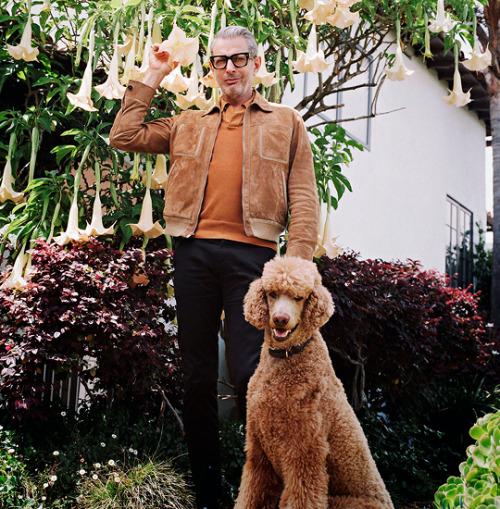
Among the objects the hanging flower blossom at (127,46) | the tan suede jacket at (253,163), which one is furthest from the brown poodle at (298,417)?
the hanging flower blossom at (127,46)

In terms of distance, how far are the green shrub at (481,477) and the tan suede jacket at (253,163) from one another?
1106 millimetres

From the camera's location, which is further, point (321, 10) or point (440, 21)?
point (440, 21)

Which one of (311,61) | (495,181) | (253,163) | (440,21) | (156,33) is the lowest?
(253,163)

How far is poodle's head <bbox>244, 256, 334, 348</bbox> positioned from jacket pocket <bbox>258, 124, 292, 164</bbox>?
0.61 meters

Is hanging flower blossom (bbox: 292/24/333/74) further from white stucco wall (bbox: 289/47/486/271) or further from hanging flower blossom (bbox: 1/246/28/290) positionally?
white stucco wall (bbox: 289/47/486/271)

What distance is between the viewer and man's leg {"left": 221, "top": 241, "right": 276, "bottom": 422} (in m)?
2.45

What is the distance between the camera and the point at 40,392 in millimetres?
3621

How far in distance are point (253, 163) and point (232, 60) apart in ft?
1.39

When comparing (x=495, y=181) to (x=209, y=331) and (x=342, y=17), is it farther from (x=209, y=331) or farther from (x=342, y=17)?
(x=209, y=331)

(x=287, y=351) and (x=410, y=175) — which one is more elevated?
(x=410, y=175)

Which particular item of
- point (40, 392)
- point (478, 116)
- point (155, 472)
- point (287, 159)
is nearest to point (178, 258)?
point (287, 159)

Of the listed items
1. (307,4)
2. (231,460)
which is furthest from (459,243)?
(307,4)

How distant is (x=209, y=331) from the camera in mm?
2619

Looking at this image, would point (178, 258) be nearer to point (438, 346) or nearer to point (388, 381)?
point (388, 381)
